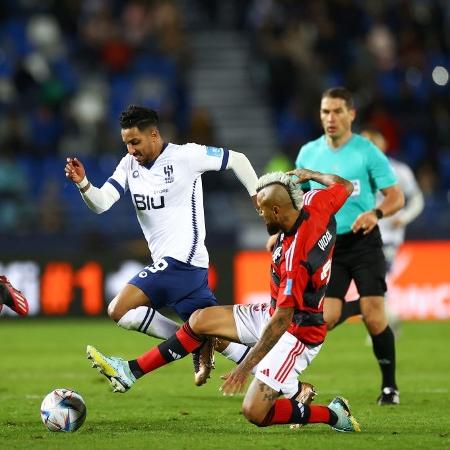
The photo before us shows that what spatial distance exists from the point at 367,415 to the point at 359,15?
553 inches

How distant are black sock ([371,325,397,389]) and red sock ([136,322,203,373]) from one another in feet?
5.36

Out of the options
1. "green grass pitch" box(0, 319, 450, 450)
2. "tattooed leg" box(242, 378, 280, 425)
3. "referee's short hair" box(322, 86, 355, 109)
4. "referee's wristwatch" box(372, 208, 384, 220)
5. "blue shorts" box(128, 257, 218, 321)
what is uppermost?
"referee's short hair" box(322, 86, 355, 109)

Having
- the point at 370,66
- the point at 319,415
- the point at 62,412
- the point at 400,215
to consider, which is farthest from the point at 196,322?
the point at 370,66

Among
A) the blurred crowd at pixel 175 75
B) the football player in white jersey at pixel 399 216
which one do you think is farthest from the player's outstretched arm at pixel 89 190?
the blurred crowd at pixel 175 75

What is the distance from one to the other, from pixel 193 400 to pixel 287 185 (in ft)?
9.28

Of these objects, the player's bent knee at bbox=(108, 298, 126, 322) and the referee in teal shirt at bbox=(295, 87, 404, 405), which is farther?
the referee in teal shirt at bbox=(295, 87, 404, 405)

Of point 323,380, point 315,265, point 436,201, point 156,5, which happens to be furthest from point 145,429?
point 156,5

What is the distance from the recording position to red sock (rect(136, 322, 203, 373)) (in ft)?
26.2

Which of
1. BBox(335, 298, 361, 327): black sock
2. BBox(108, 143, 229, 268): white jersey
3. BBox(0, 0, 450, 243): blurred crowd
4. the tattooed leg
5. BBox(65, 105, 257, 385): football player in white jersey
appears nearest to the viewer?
the tattooed leg

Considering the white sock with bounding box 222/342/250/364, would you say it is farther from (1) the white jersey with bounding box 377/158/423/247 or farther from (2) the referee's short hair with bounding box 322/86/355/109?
(1) the white jersey with bounding box 377/158/423/247

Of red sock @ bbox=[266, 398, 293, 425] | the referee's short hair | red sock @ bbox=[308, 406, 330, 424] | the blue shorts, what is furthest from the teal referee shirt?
red sock @ bbox=[266, 398, 293, 425]

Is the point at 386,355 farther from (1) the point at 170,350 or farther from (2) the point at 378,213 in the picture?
(1) the point at 170,350

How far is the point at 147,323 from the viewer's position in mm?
8578

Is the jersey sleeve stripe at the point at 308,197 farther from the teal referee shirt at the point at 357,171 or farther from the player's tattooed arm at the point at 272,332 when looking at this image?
the teal referee shirt at the point at 357,171
